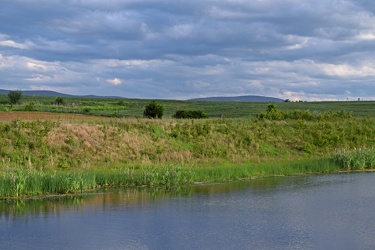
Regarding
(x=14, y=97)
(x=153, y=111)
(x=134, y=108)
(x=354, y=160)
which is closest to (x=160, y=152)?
(x=354, y=160)

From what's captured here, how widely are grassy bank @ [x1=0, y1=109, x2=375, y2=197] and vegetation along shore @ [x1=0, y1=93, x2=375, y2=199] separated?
0.05 metres

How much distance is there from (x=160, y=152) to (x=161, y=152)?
2.7 inches

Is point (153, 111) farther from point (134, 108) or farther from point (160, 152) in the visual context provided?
point (134, 108)

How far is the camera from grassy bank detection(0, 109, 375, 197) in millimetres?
27203

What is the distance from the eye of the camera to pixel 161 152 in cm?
3647

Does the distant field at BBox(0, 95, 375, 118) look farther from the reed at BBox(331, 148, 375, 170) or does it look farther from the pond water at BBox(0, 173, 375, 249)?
the pond water at BBox(0, 173, 375, 249)

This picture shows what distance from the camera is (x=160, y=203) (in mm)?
23234

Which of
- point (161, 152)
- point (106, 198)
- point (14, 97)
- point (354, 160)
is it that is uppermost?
point (14, 97)

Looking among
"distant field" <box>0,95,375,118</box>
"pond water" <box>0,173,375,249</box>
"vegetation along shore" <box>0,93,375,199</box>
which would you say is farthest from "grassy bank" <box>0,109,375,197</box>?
"distant field" <box>0,95,375,118</box>

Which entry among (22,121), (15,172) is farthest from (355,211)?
(22,121)

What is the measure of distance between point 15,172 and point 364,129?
1300 inches

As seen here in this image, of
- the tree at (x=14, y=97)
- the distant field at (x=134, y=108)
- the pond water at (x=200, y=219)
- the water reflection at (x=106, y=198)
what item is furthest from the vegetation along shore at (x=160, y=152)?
Answer: the tree at (x=14, y=97)

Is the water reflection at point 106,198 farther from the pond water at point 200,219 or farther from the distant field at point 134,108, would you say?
the distant field at point 134,108

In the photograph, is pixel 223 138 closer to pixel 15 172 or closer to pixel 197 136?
pixel 197 136
